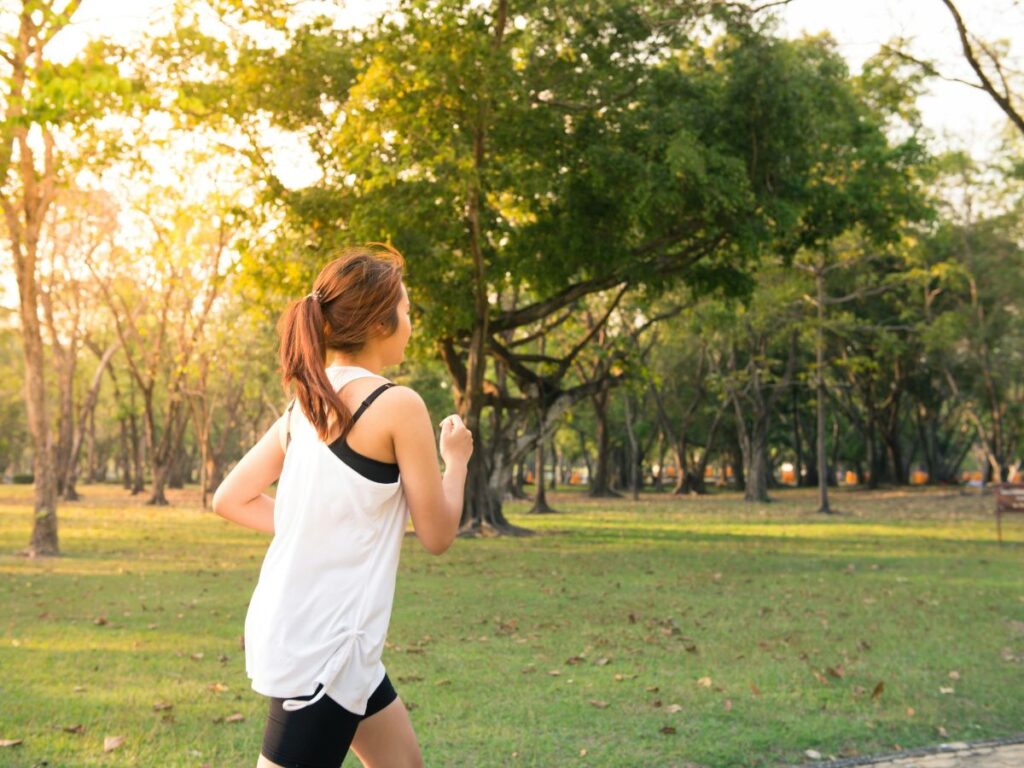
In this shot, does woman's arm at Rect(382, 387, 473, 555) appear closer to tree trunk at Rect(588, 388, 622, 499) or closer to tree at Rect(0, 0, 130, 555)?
tree at Rect(0, 0, 130, 555)

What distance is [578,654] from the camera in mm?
9352

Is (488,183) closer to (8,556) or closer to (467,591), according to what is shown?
(467,591)

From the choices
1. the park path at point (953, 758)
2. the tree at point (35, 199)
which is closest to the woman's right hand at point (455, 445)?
the park path at point (953, 758)

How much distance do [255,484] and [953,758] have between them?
15.1 feet

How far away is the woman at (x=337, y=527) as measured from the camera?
2641mm

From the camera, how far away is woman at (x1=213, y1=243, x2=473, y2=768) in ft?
8.66

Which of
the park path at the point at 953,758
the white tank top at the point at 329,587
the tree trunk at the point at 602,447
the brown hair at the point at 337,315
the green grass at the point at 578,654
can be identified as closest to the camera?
the white tank top at the point at 329,587

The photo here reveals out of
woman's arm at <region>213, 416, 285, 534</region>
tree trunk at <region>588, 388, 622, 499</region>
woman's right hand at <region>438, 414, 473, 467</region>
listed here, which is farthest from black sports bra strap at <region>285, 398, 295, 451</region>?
tree trunk at <region>588, 388, 622, 499</region>

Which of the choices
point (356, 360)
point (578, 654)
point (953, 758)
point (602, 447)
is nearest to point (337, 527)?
point (356, 360)

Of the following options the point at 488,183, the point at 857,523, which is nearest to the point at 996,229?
the point at 857,523

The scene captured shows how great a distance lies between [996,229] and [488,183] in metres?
27.9

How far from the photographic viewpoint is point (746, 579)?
616 inches

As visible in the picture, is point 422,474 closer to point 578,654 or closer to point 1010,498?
point 578,654

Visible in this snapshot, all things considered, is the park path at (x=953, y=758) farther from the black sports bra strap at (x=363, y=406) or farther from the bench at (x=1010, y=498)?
the bench at (x=1010, y=498)
